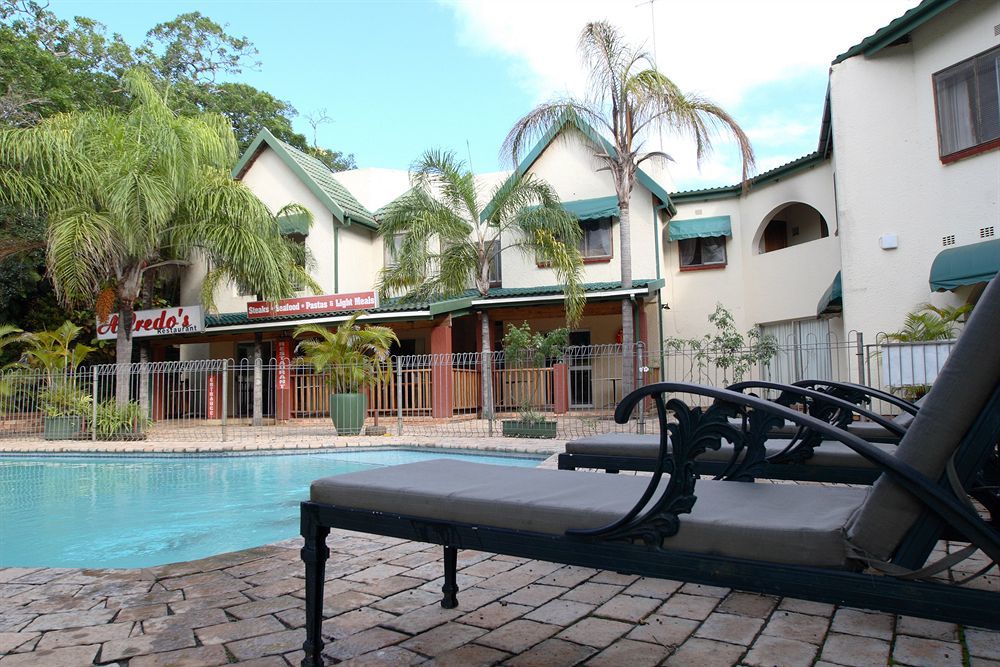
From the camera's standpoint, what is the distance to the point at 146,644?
2498 mm

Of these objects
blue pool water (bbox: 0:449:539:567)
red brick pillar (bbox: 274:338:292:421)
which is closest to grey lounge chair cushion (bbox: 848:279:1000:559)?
blue pool water (bbox: 0:449:539:567)

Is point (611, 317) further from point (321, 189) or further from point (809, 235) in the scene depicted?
point (321, 189)

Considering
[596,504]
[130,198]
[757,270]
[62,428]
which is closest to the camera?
[596,504]

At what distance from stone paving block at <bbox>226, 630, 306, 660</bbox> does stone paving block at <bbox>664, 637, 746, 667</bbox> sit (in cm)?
139

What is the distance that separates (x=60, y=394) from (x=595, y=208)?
1301 cm

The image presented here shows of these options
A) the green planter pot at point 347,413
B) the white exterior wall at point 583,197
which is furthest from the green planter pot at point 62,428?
the white exterior wall at point 583,197

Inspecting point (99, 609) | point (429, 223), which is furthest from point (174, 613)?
point (429, 223)

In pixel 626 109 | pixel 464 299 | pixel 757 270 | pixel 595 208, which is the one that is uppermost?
pixel 626 109

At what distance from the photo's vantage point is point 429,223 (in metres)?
14.5

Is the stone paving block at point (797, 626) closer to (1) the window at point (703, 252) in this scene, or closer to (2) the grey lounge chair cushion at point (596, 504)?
(2) the grey lounge chair cushion at point (596, 504)

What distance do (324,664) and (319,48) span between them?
752 inches

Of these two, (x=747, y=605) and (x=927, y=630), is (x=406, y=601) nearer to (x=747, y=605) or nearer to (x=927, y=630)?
(x=747, y=605)

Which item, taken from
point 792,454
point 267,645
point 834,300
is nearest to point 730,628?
point 792,454

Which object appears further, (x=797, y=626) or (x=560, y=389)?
(x=560, y=389)
